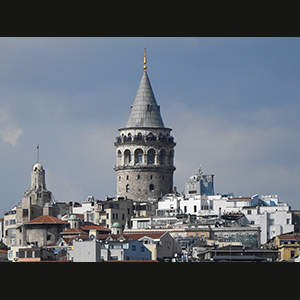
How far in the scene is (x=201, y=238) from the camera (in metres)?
129

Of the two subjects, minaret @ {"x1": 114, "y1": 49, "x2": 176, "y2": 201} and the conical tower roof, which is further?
the conical tower roof

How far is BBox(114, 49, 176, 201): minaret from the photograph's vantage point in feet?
480

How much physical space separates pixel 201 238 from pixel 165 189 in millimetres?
19819

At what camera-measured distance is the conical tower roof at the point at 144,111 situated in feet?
486

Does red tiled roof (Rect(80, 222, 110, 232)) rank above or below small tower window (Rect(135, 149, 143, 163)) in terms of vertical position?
below

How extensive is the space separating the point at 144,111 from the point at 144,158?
6717mm

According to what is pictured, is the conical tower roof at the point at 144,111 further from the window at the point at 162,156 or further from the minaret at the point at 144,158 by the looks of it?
the window at the point at 162,156

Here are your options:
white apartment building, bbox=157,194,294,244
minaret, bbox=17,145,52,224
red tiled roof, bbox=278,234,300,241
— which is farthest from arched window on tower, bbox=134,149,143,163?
red tiled roof, bbox=278,234,300,241

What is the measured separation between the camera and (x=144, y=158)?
147 m

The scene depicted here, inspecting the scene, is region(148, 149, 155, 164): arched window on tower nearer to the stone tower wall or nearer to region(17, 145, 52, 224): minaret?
the stone tower wall

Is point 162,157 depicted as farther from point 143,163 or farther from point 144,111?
point 144,111

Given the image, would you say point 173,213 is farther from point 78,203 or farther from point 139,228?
point 78,203
